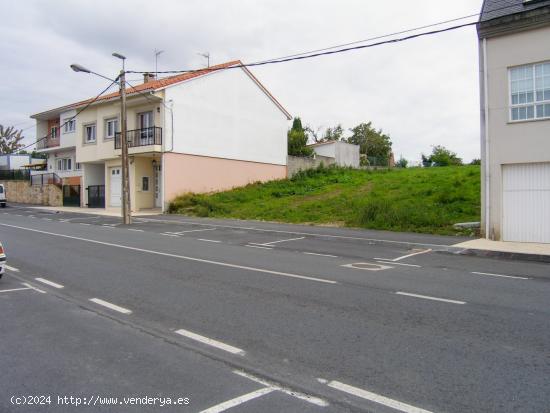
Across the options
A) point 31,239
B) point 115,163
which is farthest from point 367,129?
point 31,239

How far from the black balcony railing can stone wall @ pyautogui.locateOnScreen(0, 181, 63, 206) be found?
33.5 ft

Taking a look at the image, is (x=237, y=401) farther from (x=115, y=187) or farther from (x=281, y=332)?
(x=115, y=187)

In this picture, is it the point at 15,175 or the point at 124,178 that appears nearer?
the point at 124,178

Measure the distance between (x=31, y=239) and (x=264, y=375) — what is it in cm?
1232

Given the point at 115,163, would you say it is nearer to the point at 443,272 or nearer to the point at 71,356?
the point at 443,272

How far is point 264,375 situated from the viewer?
402 cm

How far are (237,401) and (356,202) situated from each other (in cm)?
1917

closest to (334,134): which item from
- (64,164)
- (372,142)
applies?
(372,142)

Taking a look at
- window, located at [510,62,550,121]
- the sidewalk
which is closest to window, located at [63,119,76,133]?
window, located at [510,62,550,121]

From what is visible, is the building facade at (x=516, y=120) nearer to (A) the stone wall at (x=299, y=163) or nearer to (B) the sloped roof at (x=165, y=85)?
(B) the sloped roof at (x=165, y=85)

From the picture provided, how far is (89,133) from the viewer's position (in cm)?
3412

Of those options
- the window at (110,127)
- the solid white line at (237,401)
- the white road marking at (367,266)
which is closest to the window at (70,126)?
the window at (110,127)

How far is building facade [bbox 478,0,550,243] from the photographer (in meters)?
13.7

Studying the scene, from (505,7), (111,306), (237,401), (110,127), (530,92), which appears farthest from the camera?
(110,127)
